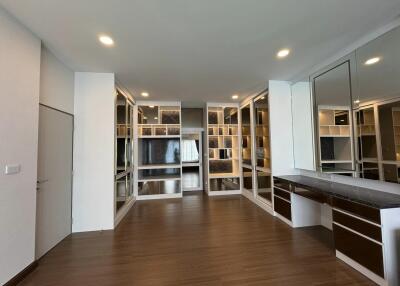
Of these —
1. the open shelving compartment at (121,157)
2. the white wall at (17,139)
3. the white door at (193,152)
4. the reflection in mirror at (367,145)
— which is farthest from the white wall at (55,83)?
the reflection in mirror at (367,145)

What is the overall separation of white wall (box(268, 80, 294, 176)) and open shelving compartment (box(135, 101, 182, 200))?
285 cm

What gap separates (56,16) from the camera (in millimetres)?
2082

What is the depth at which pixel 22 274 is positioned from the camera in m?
2.22

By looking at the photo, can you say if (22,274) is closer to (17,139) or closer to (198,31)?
(17,139)

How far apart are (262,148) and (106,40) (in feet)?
12.4

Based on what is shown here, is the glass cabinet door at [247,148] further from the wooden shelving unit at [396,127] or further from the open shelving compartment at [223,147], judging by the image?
the wooden shelving unit at [396,127]

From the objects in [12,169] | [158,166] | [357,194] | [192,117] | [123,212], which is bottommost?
[123,212]

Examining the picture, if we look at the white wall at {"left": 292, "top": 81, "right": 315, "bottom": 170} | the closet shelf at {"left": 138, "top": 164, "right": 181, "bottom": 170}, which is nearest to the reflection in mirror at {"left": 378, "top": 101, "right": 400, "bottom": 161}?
the white wall at {"left": 292, "top": 81, "right": 315, "bottom": 170}

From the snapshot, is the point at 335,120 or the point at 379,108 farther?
the point at 335,120

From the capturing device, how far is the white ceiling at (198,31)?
1.96m

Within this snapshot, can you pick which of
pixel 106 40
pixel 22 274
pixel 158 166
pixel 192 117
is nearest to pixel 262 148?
pixel 158 166

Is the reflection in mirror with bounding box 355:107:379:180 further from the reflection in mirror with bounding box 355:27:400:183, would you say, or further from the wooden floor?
the wooden floor

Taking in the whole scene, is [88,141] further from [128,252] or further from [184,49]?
[184,49]

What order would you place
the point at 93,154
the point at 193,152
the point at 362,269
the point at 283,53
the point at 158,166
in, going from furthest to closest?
the point at 193,152
the point at 158,166
the point at 93,154
the point at 283,53
the point at 362,269
